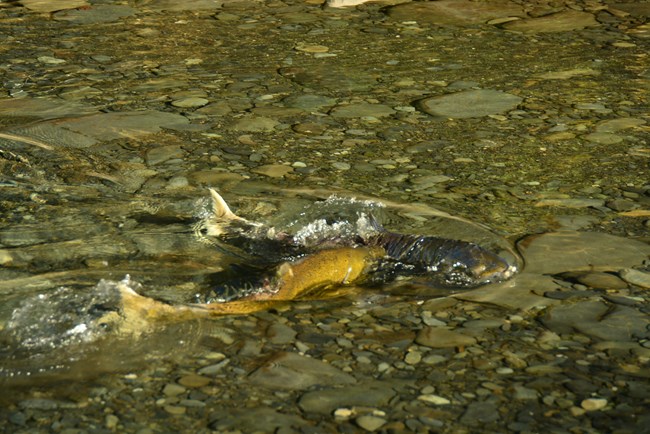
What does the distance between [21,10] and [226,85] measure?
95.3 inches

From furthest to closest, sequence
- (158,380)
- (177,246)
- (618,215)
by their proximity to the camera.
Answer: (618,215)
(177,246)
(158,380)

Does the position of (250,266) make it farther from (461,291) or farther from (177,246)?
(461,291)

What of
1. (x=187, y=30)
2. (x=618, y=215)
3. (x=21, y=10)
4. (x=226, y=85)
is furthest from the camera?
(x=21, y=10)

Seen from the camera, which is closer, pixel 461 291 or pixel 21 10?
pixel 461 291

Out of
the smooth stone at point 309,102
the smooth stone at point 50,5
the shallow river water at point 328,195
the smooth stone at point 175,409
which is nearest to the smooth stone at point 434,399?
the shallow river water at point 328,195

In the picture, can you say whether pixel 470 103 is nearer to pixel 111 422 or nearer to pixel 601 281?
pixel 601 281

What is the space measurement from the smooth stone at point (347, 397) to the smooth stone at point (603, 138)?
98.7 inches

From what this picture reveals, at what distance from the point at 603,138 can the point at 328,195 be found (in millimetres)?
1496

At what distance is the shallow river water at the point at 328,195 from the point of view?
111 inches

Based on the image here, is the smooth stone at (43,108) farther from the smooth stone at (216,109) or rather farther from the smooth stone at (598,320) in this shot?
the smooth stone at (598,320)

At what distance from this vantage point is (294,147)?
493cm

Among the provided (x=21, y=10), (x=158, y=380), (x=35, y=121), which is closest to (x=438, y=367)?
(x=158, y=380)

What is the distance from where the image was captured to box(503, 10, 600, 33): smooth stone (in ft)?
23.1

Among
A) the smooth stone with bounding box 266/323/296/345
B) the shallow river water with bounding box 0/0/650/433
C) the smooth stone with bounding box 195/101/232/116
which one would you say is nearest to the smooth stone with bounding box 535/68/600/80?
the shallow river water with bounding box 0/0/650/433
